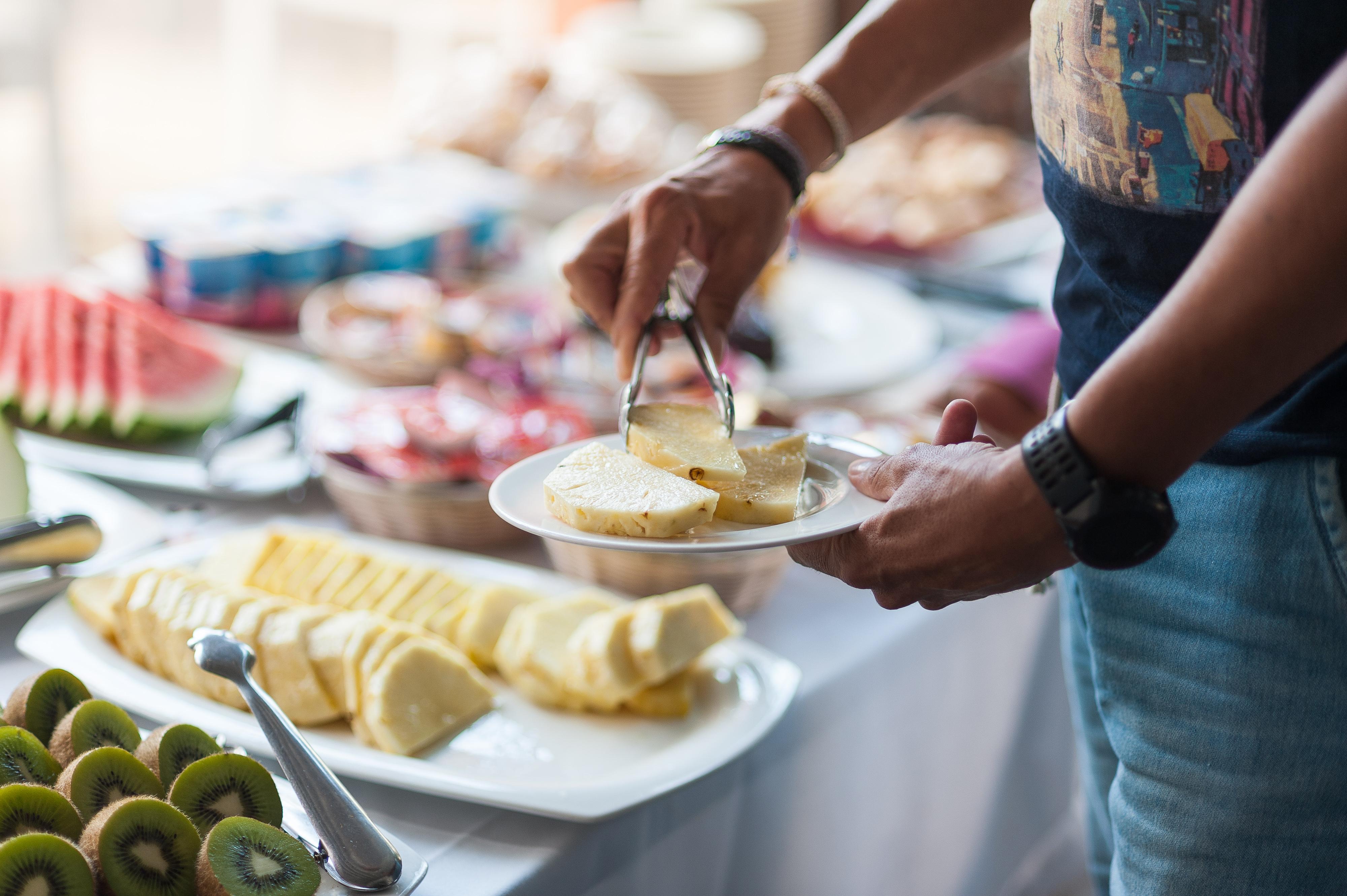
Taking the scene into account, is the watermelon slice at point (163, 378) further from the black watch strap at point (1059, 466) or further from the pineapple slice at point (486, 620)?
the black watch strap at point (1059, 466)

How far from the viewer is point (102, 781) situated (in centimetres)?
81

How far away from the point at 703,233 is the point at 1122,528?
486 mm

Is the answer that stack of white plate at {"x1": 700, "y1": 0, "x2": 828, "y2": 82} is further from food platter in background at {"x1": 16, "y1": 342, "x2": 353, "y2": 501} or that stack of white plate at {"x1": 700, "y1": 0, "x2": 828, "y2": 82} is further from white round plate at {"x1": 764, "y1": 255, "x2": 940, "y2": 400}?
food platter in background at {"x1": 16, "y1": 342, "x2": 353, "y2": 501}

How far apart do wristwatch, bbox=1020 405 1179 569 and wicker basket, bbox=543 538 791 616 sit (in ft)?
A: 1.88

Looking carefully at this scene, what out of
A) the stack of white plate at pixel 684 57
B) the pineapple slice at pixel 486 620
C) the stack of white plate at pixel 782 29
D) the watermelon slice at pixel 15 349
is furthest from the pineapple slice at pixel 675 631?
the stack of white plate at pixel 782 29

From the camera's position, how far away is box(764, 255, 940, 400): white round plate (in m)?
1.95

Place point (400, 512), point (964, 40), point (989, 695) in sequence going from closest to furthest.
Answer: point (964, 40)
point (400, 512)
point (989, 695)

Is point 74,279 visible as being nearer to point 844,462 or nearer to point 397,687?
point 397,687

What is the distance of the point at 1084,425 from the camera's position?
0.66 meters

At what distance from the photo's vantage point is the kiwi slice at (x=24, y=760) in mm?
809

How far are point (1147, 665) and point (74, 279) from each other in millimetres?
1996

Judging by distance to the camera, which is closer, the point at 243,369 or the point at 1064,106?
the point at 1064,106

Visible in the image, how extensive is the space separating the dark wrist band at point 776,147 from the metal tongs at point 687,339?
0.37 ft

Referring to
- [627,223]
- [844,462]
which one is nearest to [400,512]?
[627,223]
